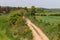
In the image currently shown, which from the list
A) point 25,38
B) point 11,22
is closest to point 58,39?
point 25,38

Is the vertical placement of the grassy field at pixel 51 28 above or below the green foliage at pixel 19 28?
above

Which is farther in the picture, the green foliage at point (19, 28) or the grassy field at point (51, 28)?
the green foliage at point (19, 28)

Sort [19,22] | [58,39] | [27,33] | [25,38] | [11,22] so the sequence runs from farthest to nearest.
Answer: [11,22] → [19,22] → [27,33] → [25,38] → [58,39]

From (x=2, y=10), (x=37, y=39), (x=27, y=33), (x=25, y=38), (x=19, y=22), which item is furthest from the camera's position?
(x=2, y=10)

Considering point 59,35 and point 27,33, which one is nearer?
point 59,35

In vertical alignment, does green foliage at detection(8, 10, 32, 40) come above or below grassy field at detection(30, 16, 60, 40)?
below

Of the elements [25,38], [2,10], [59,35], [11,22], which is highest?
[59,35]

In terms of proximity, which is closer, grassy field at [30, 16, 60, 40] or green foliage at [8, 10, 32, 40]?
grassy field at [30, 16, 60, 40]

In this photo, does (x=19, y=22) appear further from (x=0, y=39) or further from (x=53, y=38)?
(x=53, y=38)

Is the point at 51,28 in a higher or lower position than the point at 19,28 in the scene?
higher

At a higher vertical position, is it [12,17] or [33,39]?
[33,39]

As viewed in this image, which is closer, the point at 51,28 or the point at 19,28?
the point at 51,28
